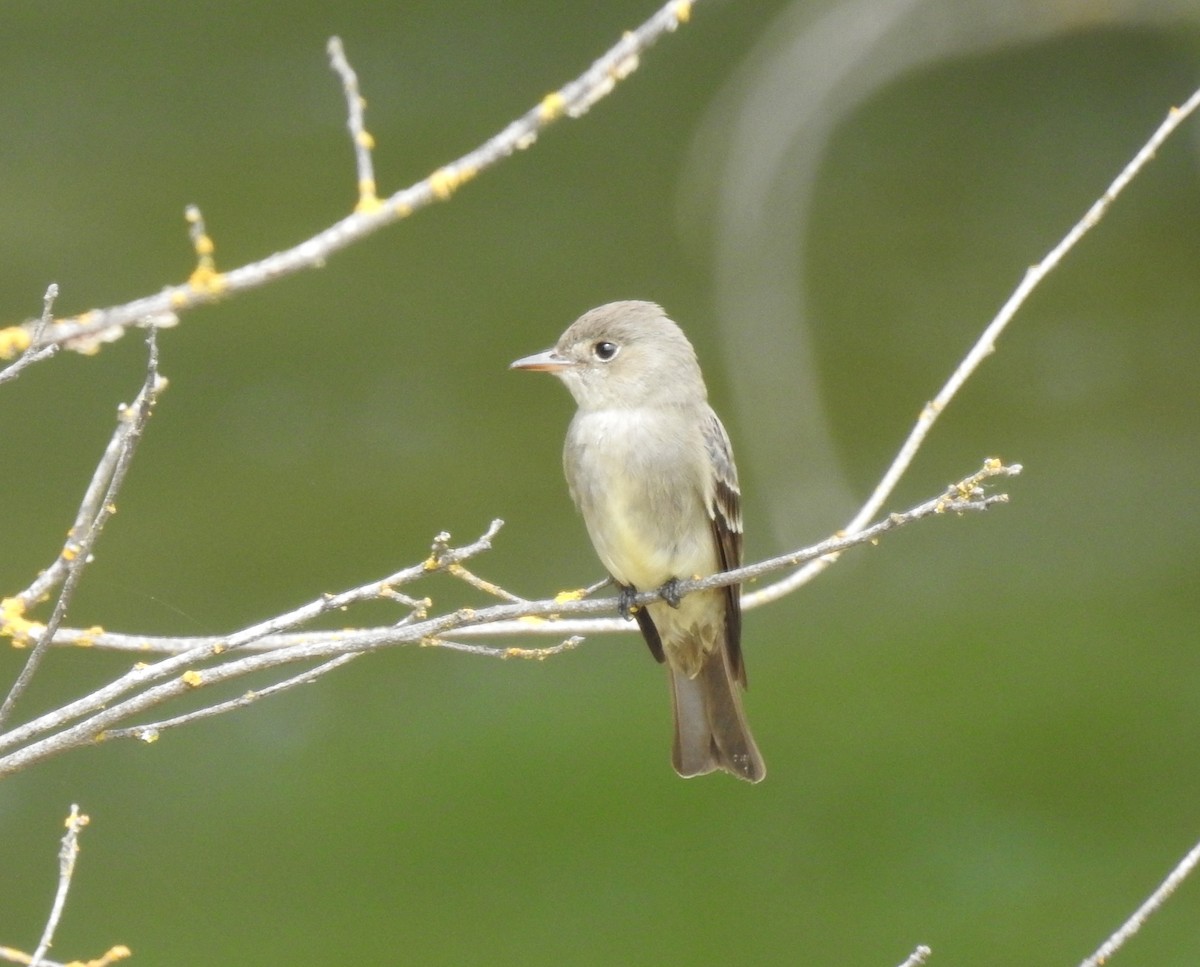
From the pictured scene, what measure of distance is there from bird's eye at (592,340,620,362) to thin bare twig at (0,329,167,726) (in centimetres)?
174

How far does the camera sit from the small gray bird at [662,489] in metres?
3.89

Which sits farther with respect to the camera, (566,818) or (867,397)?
(867,397)

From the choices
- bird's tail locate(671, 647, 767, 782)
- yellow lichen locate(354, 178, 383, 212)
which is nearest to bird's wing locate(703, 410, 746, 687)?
bird's tail locate(671, 647, 767, 782)

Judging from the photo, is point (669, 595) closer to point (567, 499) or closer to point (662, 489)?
point (662, 489)

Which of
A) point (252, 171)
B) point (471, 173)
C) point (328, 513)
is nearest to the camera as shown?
point (471, 173)

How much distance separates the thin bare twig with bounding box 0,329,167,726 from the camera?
2.12 meters

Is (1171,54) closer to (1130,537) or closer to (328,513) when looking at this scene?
(1130,537)

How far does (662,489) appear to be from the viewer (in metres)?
3.89

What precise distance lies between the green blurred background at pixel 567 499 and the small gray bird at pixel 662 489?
90cm

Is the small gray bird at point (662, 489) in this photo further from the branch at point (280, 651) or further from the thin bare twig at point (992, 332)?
the branch at point (280, 651)

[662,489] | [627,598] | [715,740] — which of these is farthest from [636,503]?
[715,740]

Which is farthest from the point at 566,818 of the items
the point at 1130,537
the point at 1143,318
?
the point at 1143,318

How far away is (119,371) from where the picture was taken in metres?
5.47

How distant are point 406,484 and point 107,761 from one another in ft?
4.14
